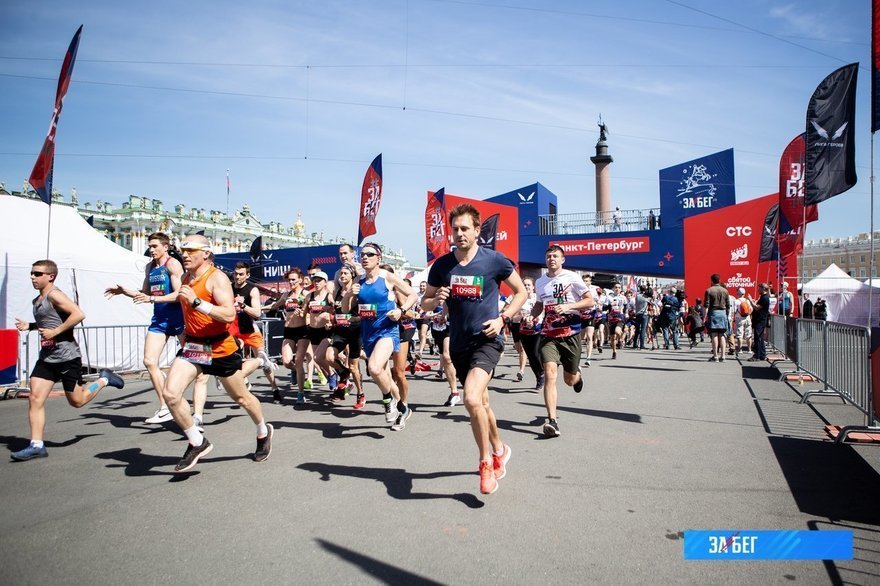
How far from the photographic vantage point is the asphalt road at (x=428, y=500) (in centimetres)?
303

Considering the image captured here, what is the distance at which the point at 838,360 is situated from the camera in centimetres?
768

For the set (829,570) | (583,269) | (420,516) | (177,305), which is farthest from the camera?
(583,269)

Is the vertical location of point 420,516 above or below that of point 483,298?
below

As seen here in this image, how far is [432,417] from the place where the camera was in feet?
23.7

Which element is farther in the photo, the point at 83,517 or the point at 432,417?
the point at 432,417

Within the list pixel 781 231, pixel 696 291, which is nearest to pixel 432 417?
pixel 781 231

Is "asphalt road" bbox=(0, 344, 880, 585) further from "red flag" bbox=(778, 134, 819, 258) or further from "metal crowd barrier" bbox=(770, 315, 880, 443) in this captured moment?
"red flag" bbox=(778, 134, 819, 258)

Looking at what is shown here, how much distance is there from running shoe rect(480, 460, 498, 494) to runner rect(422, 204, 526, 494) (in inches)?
0.8

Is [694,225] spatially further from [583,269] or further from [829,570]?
[829,570]

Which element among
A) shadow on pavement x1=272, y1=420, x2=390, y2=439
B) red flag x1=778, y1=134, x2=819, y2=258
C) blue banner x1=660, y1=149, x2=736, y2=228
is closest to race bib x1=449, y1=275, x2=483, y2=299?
shadow on pavement x1=272, y1=420, x2=390, y2=439

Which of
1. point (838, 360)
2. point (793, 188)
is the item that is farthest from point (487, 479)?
point (793, 188)

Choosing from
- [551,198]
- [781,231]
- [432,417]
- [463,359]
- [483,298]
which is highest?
[551,198]

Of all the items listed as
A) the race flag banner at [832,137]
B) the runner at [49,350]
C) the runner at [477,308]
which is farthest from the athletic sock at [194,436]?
the race flag banner at [832,137]

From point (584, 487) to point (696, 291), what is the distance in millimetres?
24198
